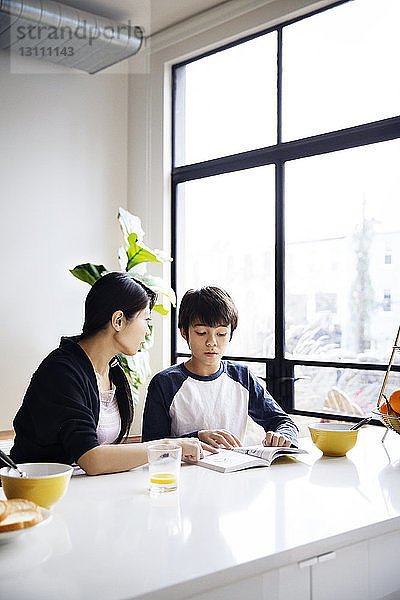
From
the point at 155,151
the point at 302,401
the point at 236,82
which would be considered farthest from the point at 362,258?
the point at 155,151

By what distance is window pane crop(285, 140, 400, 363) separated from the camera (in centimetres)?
325

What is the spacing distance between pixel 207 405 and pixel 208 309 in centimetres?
32

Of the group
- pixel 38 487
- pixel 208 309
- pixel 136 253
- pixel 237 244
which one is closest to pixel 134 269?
pixel 136 253

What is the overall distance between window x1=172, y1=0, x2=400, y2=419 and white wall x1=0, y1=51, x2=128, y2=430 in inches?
21.1

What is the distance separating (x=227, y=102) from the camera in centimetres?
416

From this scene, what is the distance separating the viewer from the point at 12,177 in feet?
13.4

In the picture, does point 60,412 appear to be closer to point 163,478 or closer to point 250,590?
point 163,478

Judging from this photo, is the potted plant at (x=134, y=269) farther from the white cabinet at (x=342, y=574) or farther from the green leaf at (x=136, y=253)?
the white cabinet at (x=342, y=574)

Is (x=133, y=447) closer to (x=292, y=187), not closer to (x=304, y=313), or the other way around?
(x=304, y=313)

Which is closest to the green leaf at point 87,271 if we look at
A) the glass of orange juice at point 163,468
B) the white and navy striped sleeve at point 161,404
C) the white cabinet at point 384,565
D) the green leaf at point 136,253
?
the green leaf at point 136,253

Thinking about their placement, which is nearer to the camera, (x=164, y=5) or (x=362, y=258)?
(x=362, y=258)

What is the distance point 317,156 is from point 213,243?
966 millimetres

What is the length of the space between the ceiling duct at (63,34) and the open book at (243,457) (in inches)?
108

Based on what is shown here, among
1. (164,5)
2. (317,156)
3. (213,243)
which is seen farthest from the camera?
(213,243)
